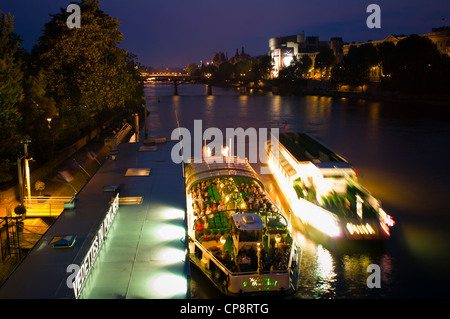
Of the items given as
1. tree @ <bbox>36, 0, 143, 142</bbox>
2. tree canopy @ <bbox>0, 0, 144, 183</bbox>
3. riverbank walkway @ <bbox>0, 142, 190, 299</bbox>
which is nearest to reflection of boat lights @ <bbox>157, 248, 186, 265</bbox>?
riverbank walkway @ <bbox>0, 142, 190, 299</bbox>

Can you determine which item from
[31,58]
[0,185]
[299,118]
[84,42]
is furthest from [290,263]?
[299,118]

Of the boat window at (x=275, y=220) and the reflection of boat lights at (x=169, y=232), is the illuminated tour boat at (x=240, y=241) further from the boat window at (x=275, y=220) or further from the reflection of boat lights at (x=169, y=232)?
the reflection of boat lights at (x=169, y=232)

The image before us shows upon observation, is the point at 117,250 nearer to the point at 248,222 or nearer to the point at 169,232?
the point at 169,232

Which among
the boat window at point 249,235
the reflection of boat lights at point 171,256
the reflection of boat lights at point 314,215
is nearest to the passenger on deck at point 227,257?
the boat window at point 249,235

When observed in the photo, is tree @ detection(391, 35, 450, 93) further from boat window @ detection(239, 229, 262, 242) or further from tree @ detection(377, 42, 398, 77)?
boat window @ detection(239, 229, 262, 242)

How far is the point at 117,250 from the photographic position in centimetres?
888

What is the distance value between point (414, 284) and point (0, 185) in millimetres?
14862

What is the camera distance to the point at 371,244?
14.4 m

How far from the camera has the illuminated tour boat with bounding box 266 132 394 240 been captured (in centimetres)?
1434

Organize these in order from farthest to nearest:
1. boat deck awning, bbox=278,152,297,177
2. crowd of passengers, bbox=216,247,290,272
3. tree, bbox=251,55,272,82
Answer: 1. tree, bbox=251,55,272,82
2. boat deck awning, bbox=278,152,297,177
3. crowd of passengers, bbox=216,247,290,272

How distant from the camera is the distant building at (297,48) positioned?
Answer: 510ft

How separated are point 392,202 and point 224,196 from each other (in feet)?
31.1

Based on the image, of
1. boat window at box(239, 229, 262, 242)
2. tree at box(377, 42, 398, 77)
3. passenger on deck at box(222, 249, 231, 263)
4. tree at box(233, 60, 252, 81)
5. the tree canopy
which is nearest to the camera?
boat window at box(239, 229, 262, 242)

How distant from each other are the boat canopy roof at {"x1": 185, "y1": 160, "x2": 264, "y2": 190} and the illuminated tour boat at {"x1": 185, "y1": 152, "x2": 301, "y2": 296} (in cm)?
5
